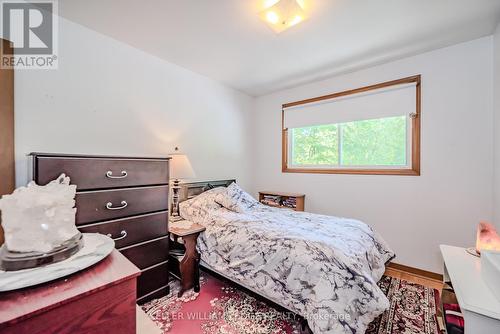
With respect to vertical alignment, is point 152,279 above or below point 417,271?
above

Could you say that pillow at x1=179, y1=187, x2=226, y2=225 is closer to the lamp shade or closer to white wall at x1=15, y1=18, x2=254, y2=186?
the lamp shade

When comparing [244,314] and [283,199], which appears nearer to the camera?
[244,314]

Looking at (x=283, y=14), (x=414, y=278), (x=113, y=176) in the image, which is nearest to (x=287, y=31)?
(x=283, y=14)

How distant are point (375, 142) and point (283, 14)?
195 cm

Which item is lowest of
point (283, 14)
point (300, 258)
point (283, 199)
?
point (300, 258)

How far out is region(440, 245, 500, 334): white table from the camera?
1.07 m

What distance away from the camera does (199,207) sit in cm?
247

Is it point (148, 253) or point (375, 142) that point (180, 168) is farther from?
point (375, 142)

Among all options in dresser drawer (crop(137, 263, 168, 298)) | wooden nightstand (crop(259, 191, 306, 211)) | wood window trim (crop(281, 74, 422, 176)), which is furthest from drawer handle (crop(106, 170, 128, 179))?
wood window trim (crop(281, 74, 422, 176))

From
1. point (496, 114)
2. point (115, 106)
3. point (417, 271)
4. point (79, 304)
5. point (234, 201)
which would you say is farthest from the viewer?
point (234, 201)

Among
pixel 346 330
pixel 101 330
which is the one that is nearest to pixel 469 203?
pixel 346 330

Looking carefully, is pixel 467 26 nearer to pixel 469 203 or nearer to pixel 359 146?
pixel 359 146

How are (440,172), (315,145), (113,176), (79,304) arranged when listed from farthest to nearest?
(315,145), (440,172), (113,176), (79,304)

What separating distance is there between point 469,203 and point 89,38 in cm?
408
